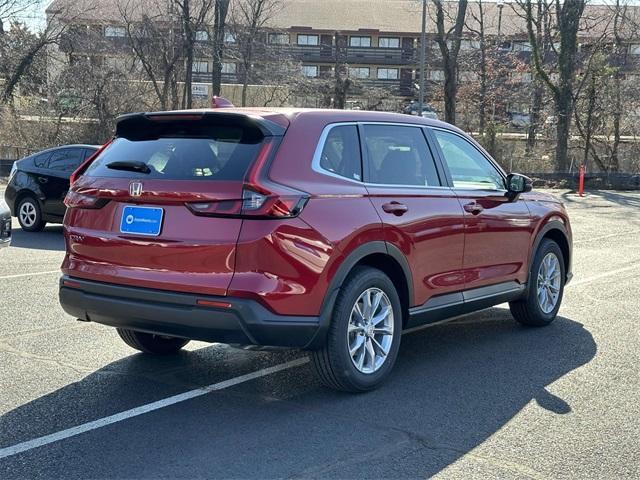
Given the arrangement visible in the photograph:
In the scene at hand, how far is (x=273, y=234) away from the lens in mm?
4324

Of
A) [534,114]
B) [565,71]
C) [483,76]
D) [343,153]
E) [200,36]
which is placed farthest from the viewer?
[200,36]

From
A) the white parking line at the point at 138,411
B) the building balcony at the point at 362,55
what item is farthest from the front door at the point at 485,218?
the building balcony at the point at 362,55

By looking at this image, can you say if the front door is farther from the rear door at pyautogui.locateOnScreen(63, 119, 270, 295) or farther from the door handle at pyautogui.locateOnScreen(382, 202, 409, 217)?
the rear door at pyautogui.locateOnScreen(63, 119, 270, 295)

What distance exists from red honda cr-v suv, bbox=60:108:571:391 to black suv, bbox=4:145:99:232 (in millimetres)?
8287

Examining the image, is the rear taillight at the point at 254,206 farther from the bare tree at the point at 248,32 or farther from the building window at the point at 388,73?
the building window at the point at 388,73

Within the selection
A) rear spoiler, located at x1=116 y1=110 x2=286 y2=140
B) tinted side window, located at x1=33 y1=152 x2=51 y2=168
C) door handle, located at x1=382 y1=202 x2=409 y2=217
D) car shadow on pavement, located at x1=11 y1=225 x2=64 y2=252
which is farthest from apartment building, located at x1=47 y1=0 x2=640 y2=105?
door handle, located at x1=382 y1=202 x2=409 y2=217

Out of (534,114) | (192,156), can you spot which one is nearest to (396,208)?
(192,156)

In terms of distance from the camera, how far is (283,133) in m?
4.64

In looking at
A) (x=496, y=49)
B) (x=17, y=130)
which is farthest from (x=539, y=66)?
(x=17, y=130)

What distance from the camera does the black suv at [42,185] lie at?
13.3 metres

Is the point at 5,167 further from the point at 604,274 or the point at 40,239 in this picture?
the point at 604,274

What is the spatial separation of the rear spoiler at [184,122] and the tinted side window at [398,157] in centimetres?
85

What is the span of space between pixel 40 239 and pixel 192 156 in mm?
8791

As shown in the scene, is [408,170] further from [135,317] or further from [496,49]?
[496,49]
